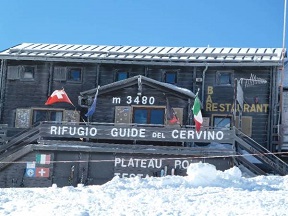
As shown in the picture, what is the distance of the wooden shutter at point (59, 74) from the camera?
2836cm

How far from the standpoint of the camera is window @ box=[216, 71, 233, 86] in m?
27.4

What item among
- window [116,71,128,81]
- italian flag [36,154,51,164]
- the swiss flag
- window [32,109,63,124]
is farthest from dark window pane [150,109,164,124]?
the swiss flag

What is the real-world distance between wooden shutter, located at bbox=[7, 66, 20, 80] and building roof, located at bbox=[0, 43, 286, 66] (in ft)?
2.22

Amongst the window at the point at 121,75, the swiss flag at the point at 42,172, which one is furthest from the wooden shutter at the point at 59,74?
the swiss flag at the point at 42,172

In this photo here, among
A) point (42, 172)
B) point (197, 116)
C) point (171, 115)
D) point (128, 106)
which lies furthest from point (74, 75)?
point (197, 116)

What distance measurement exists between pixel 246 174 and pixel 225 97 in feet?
22.1

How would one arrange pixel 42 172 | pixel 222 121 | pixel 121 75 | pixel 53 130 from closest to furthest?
pixel 42 172, pixel 53 130, pixel 222 121, pixel 121 75

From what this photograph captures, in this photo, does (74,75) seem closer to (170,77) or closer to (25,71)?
(25,71)

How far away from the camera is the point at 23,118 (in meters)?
28.1

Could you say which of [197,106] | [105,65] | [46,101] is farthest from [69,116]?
[197,106]

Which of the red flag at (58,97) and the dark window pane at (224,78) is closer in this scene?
the red flag at (58,97)

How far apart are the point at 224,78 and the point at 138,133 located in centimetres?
679

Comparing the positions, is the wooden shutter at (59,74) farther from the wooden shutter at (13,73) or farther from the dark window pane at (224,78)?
the dark window pane at (224,78)

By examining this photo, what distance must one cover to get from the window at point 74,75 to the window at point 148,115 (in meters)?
4.34
